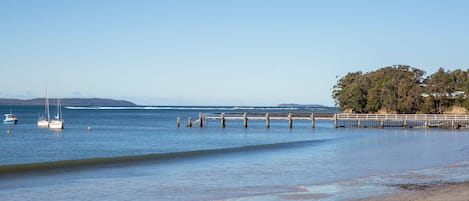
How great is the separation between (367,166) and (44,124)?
198ft

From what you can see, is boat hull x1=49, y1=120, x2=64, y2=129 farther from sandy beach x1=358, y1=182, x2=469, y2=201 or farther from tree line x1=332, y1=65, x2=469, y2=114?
sandy beach x1=358, y1=182, x2=469, y2=201

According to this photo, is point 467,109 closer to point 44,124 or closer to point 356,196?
point 44,124

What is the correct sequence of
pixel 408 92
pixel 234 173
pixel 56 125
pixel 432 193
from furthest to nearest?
pixel 408 92 < pixel 56 125 < pixel 234 173 < pixel 432 193

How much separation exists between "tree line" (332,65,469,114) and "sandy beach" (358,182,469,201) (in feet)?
243

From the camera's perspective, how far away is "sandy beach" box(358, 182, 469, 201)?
17188 millimetres

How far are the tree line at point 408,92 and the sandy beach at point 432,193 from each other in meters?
74.0

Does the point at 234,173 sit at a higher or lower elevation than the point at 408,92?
lower

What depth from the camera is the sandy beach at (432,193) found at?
1719 centimetres

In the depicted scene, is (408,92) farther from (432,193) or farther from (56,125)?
(432,193)

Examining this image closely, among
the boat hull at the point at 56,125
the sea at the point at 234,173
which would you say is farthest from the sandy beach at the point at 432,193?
the boat hull at the point at 56,125

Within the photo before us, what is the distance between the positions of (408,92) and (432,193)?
257ft

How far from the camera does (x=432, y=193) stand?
18.3 meters

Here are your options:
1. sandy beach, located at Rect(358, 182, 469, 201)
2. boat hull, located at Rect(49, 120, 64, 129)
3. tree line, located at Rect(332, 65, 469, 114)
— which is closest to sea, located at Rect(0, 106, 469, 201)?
sandy beach, located at Rect(358, 182, 469, 201)

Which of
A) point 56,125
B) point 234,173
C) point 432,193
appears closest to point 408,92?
point 56,125
